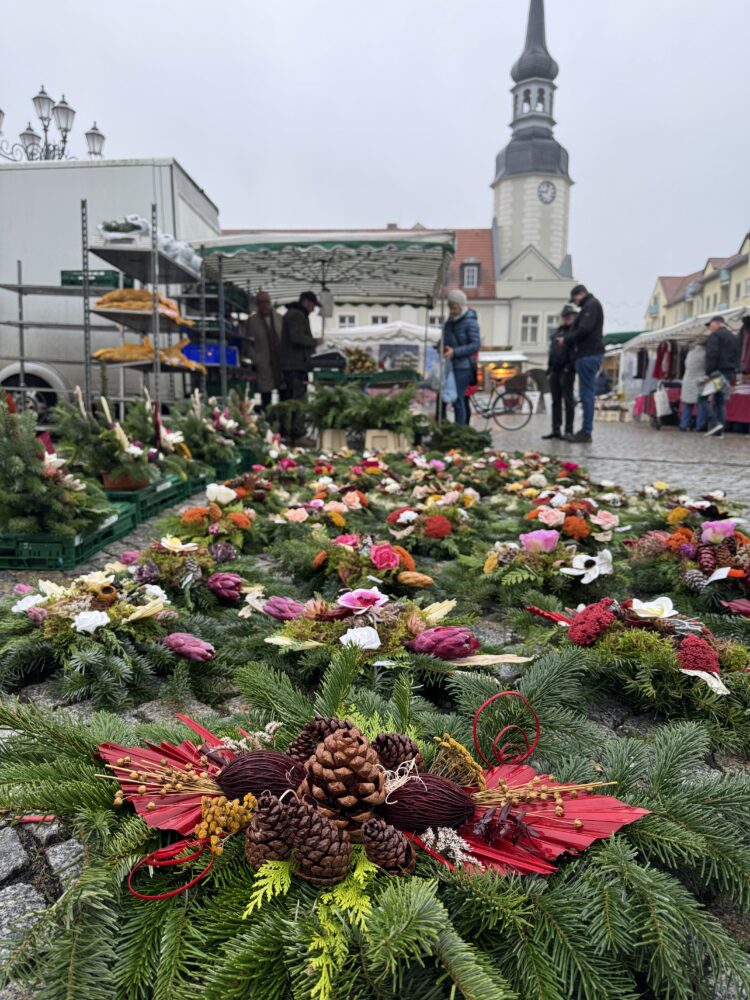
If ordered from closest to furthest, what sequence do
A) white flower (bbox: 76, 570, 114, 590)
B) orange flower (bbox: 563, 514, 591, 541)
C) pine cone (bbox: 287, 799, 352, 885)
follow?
pine cone (bbox: 287, 799, 352, 885) → white flower (bbox: 76, 570, 114, 590) → orange flower (bbox: 563, 514, 591, 541)

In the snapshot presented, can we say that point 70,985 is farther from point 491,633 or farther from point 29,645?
point 491,633

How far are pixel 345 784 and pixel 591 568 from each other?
203cm

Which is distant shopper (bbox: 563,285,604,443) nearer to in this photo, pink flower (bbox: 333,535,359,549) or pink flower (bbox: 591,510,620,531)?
pink flower (bbox: 591,510,620,531)

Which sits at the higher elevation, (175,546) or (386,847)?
(175,546)

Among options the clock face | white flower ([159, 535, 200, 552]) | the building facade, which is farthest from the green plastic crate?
the clock face

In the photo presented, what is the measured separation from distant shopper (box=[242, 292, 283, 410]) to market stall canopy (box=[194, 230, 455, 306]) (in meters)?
0.77

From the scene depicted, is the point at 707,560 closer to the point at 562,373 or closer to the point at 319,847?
the point at 319,847

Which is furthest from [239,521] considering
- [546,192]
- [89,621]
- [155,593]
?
[546,192]

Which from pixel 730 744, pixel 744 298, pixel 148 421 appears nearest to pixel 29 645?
pixel 730 744

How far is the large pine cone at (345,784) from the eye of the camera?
1147 mm

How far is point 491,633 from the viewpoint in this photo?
2963 millimetres

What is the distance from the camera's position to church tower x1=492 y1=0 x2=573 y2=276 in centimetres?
4994

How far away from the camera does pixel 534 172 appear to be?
51844 millimetres

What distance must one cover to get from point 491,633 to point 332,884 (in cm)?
193
